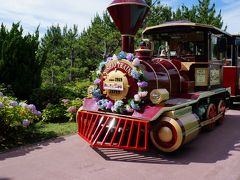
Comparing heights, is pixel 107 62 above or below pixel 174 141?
above

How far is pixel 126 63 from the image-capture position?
615 cm

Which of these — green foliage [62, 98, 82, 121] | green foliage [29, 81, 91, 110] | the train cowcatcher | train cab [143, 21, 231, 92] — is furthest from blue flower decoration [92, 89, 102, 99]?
green foliage [29, 81, 91, 110]

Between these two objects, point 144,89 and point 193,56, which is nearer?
point 144,89

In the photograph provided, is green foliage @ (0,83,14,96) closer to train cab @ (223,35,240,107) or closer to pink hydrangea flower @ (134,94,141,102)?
pink hydrangea flower @ (134,94,141,102)

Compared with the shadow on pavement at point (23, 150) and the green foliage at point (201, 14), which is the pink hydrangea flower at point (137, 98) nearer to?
the shadow on pavement at point (23, 150)

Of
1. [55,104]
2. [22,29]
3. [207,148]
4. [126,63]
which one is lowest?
[207,148]

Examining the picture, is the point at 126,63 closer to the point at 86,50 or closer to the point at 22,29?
the point at 22,29

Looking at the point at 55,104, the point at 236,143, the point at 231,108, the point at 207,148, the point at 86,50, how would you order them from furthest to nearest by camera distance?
the point at 86,50, the point at 231,108, the point at 55,104, the point at 236,143, the point at 207,148

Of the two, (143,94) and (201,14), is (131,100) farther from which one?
(201,14)

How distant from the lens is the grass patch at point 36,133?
6.69m

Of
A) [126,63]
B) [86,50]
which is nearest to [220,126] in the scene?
[126,63]

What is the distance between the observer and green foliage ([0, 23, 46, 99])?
10344mm

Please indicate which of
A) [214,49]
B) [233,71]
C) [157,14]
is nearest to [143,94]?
[214,49]

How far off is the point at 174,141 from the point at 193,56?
9.97 feet
